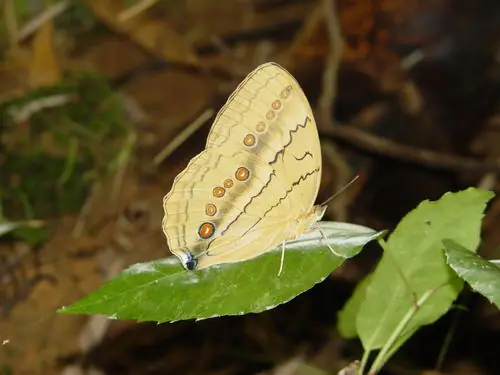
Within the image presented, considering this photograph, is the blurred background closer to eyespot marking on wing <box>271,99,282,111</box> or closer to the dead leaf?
the dead leaf

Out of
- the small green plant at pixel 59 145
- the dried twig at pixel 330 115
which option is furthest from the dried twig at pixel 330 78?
the small green plant at pixel 59 145

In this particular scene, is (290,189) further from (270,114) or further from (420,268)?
(420,268)

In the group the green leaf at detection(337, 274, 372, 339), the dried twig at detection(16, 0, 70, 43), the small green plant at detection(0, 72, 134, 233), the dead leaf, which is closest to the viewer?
the green leaf at detection(337, 274, 372, 339)

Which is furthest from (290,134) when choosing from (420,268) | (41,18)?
(41,18)

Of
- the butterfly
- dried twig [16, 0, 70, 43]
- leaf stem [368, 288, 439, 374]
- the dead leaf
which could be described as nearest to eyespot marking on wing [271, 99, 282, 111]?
the butterfly

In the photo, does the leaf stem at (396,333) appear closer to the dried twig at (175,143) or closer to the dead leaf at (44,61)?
the dried twig at (175,143)

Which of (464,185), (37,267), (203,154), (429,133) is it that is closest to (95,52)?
(37,267)
